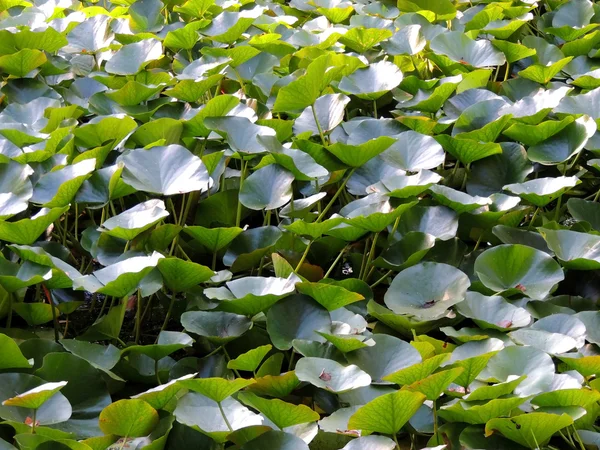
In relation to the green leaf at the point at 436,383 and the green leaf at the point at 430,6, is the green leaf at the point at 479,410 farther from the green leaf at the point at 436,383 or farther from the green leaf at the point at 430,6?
the green leaf at the point at 430,6

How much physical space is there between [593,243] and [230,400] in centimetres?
60

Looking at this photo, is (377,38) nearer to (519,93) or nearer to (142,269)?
(519,93)

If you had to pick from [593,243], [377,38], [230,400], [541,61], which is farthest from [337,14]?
[230,400]

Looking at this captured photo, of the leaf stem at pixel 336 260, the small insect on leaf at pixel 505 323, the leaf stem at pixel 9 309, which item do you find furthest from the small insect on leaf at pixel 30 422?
the small insect on leaf at pixel 505 323

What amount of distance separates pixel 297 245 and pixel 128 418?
454 millimetres

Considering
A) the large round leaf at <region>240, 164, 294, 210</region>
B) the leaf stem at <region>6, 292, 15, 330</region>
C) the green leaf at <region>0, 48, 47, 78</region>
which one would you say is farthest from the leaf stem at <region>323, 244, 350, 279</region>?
the green leaf at <region>0, 48, 47, 78</region>

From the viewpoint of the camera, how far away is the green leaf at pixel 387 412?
828 mm

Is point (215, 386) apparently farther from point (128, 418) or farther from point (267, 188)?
point (267, 188)

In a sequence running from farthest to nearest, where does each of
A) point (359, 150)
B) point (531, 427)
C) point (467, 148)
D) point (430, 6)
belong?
point (430, 6) < point (467, 148) < point (359, 150) < point (531, 427)

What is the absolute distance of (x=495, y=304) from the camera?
1.09 meters

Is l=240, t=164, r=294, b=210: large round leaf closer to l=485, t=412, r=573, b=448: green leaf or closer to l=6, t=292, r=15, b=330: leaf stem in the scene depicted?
l=6, t=292, r=15, b=330: leaf stem

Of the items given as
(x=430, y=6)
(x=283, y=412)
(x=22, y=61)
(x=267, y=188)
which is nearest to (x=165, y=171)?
(x=267, y=188)

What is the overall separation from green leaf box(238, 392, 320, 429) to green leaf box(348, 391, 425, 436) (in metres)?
0.05

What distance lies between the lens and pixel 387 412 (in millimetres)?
840
